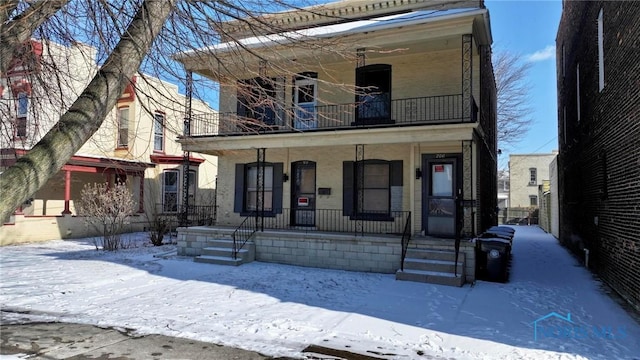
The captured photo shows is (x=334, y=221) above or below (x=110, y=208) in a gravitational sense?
below

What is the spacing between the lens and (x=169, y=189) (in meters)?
20.5

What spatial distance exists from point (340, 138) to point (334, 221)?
2.74 metres

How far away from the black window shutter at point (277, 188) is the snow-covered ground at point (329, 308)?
2.73 m

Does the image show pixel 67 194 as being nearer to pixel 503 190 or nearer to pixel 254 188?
pixel 254 188

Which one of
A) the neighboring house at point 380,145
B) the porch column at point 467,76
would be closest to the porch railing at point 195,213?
the neighboring house at point 380,145

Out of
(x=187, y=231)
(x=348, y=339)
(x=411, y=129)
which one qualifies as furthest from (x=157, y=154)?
(x=348, y=339)

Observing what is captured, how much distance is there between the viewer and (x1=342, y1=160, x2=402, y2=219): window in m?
11.9

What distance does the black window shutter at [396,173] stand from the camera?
11868 mm

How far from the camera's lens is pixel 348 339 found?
5477 millimetres

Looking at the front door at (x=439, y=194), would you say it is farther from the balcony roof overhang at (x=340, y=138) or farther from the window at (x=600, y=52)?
the window at (x=600, y=52)

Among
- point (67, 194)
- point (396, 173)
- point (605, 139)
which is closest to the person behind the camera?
point (605, 139)

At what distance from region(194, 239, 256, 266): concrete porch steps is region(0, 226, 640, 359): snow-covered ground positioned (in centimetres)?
30

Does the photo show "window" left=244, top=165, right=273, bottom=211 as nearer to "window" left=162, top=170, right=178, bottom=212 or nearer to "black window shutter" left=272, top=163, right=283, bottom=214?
"black window shutter" left=272, top=163, right=283, bottom=214

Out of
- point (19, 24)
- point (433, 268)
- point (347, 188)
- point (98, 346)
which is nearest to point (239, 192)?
point (347, 188)
